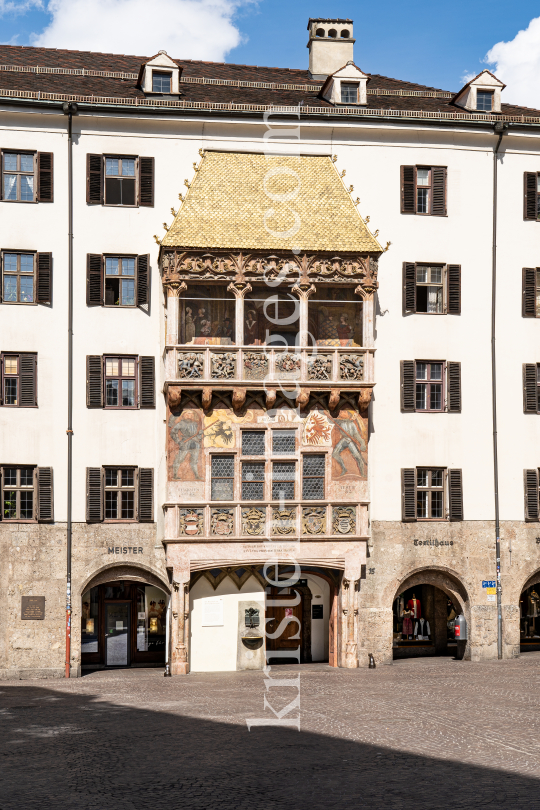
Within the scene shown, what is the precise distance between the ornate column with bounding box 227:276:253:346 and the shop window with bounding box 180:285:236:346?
1518 millimetres

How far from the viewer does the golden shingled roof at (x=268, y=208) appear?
32156 millimetres

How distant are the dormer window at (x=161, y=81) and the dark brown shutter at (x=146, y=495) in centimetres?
1232

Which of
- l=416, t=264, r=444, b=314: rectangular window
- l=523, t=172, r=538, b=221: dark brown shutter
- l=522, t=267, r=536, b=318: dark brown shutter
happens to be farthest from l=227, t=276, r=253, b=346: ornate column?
l=523, t=172, r=538, b=221: dark brown shutter

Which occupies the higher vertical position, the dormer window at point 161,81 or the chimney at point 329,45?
the chimney at point 329,45

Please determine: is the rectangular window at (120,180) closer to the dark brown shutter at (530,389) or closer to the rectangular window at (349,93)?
the rectangular window at (349,93)

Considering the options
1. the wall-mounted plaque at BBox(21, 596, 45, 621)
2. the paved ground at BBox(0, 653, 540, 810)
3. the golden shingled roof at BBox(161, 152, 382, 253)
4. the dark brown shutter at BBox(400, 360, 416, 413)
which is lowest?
the paved ground at BBox(0, 653, 540, 810)

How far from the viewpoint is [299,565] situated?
1297 inches

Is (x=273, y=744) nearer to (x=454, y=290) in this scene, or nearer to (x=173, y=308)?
→ (x=173, y=308)

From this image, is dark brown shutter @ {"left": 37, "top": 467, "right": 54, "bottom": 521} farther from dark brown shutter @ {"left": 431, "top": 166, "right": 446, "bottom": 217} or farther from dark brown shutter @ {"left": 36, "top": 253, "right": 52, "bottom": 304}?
dark brown shutter @ {"left": 431, "top": 166, "right": 446, "bottom": 217}

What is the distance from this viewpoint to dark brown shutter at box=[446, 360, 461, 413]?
34.3m

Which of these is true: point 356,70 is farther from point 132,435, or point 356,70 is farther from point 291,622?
point 291,622

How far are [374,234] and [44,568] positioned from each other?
14358mm

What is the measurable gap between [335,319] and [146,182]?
7276 mm

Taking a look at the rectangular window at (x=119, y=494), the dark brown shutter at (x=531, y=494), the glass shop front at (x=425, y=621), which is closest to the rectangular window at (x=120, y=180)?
the rectangular window at (x=119, y=494)
